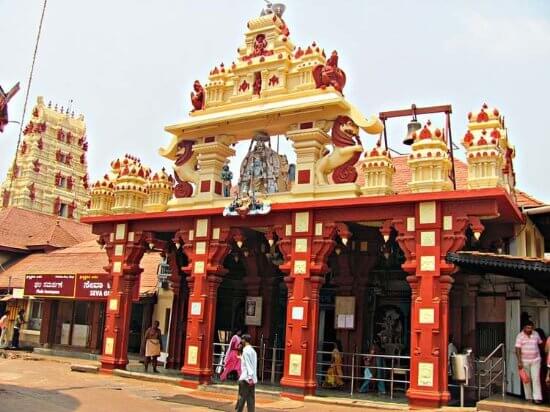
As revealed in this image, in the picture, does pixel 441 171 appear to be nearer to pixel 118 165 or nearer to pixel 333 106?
pixel 333 106

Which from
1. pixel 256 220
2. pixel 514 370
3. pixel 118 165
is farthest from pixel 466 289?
pixel 118 165

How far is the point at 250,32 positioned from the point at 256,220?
5.47 metres

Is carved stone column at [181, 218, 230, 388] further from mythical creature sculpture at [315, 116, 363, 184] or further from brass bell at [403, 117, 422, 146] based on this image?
brass bell at [403, 117, 422, 146]

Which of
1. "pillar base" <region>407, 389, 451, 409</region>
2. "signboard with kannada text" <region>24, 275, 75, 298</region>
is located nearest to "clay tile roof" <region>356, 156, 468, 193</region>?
"pillar base" <region>407, 389, 451, 409</region>

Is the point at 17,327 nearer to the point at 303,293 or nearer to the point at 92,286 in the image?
the point at 92,286

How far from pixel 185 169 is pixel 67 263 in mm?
13752

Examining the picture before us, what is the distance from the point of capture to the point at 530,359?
1155 cm

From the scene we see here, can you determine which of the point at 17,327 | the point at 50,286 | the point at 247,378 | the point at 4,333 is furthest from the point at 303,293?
the point at 4,333

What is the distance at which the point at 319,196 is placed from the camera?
15234mm

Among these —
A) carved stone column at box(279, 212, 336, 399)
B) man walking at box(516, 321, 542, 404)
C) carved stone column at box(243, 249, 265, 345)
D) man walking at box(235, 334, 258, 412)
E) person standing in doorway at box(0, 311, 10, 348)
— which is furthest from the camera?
person standing in doorway at box(0, 311, 10, 348)

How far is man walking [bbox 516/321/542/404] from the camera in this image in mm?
11352

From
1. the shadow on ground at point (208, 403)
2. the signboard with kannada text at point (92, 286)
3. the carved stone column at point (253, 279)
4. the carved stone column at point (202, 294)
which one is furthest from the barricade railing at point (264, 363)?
the signboard with kannada text at point (92, 286)

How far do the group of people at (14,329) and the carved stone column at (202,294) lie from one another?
12.2 metres

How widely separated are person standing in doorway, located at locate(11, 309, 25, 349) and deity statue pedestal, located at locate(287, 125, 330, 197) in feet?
52.8
